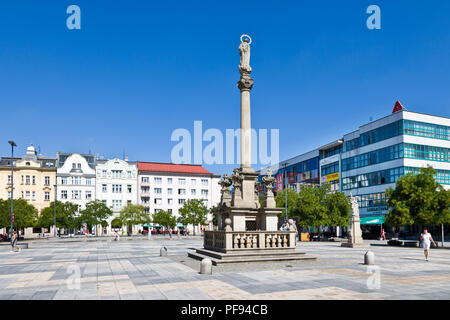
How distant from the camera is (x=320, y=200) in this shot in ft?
162

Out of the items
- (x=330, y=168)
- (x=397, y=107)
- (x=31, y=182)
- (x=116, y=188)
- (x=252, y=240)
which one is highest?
(x=397, y=107)

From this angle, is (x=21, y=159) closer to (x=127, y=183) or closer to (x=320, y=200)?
(x=127, y=183)

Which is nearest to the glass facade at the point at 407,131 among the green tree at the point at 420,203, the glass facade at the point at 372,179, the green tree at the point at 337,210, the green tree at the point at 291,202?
the glass facade at the point at 372,179

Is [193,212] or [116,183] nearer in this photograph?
[193,212]

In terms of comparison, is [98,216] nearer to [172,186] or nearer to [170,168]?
[172,186]

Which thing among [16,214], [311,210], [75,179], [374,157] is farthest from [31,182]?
[374,157]

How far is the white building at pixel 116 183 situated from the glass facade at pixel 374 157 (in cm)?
4588

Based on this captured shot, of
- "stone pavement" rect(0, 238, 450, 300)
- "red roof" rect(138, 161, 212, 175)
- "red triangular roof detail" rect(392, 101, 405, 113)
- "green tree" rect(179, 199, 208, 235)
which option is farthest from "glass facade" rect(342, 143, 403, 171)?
"stone pavement" rect(0, 238, 450, 300)

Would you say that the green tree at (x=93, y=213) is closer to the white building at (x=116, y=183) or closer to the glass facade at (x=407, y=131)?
the white building at (x=116, y=183)

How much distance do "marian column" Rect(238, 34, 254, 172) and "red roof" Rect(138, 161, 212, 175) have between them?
67.3m

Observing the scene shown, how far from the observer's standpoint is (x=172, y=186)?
88.6 m

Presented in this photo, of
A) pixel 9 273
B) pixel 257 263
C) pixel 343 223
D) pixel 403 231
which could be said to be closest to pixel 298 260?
pixel 257 263

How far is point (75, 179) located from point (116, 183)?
335 inches
